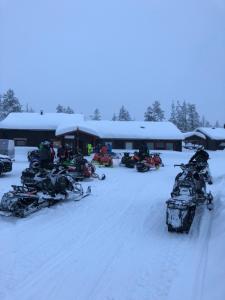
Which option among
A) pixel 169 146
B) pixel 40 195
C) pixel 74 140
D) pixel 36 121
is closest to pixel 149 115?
pixel 169 146

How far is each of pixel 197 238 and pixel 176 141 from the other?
128 ft

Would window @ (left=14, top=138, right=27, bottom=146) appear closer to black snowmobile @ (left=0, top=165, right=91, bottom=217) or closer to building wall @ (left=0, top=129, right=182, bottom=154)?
building wall @ (left=0, top=129, right=182, bottom=154)

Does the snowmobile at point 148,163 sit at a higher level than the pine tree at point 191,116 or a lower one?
lower

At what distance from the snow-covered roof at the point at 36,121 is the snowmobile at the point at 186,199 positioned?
30.0 metres

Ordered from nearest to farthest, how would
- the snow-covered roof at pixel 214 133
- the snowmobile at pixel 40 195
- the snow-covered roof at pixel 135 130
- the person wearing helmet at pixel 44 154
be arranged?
the snowmobile at pixel 40 195, the person wearing helmet at pixel 44 154, the snow-covered roof at pixel 135 130, the snow-covered roof at pixel 214 133

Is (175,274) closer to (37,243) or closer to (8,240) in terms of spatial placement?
(37,243)

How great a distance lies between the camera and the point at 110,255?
20.7 ft

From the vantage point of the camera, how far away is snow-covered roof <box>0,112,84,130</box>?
39.6 m

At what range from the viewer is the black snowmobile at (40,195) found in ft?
28.9

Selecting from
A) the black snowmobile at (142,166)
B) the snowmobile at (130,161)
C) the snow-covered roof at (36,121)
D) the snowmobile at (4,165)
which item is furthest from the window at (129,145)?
the snowmobile at (4,165)

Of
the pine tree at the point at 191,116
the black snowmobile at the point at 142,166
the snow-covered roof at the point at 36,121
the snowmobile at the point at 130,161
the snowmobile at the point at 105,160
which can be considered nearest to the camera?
the black snowmobile at the point at 142,166

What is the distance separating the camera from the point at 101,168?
21.2 metres

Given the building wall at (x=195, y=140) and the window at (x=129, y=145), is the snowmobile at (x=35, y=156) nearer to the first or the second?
the window at (x=129, y=145)

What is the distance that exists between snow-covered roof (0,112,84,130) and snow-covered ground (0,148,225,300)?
3037 centimetres
